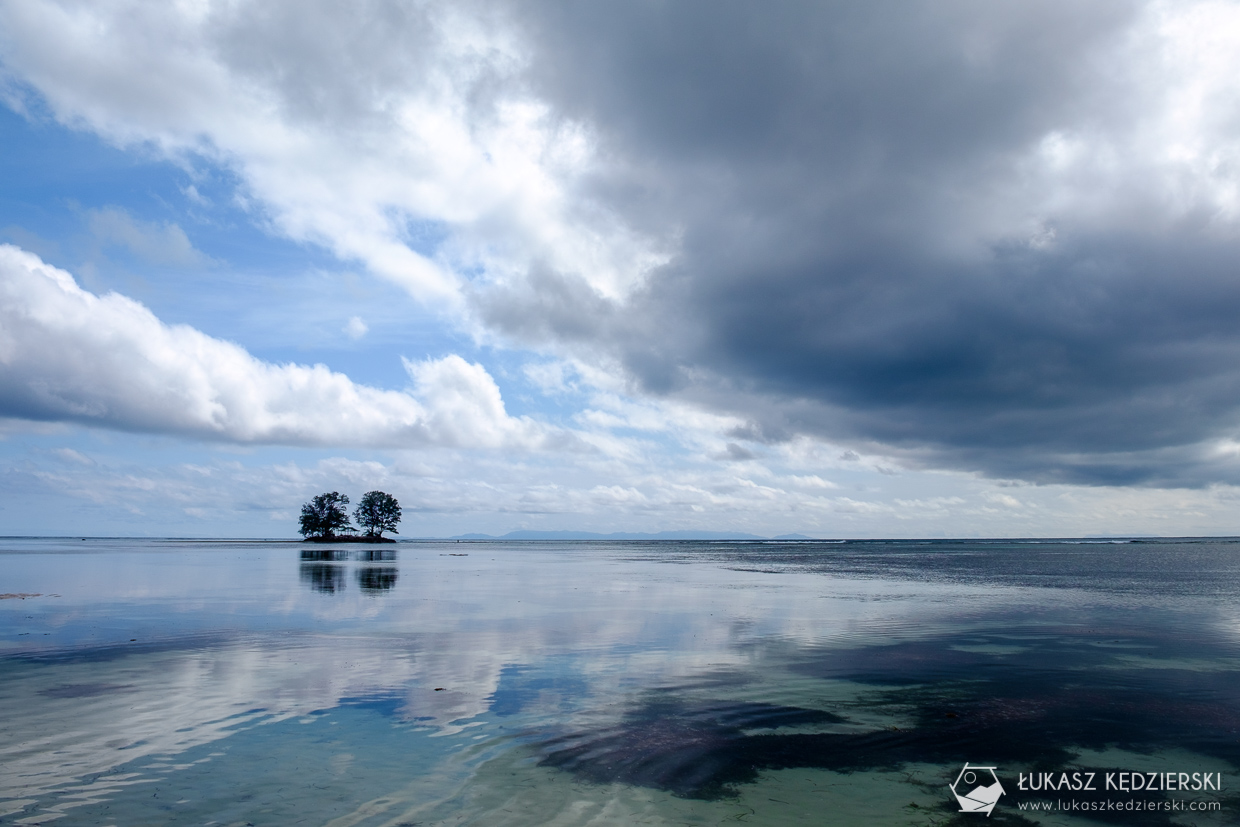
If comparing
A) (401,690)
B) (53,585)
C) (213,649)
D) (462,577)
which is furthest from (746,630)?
(53,585)

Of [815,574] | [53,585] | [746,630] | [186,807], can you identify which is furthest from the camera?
[815,574]

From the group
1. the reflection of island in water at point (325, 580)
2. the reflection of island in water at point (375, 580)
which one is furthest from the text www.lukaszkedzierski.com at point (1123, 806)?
the reflection of island in water at point (325, 580)

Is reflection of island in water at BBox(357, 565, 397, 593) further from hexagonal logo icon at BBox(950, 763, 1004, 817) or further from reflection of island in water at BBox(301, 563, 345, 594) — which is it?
hexagonal logo icon at BBox(950, 763, 1004, 817)

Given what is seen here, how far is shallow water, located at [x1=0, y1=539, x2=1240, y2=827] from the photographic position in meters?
11.1

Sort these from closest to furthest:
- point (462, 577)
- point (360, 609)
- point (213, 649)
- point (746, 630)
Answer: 1. point (213, 649)
2. point (746, 630)
3. point (360, 609)
4. point (462, 577)

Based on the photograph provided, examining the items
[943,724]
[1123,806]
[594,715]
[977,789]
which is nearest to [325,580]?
[594,715]

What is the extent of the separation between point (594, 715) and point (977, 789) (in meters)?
8.05

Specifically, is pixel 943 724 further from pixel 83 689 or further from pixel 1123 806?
pixel 83 689

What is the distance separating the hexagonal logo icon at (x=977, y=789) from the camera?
441 inches

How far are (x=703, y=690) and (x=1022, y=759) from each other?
7722mm

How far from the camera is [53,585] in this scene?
159ft

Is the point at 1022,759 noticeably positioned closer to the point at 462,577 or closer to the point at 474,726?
the point at 474,726

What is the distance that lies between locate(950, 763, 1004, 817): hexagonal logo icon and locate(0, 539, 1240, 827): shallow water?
0.19 metres

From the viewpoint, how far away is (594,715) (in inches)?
633
